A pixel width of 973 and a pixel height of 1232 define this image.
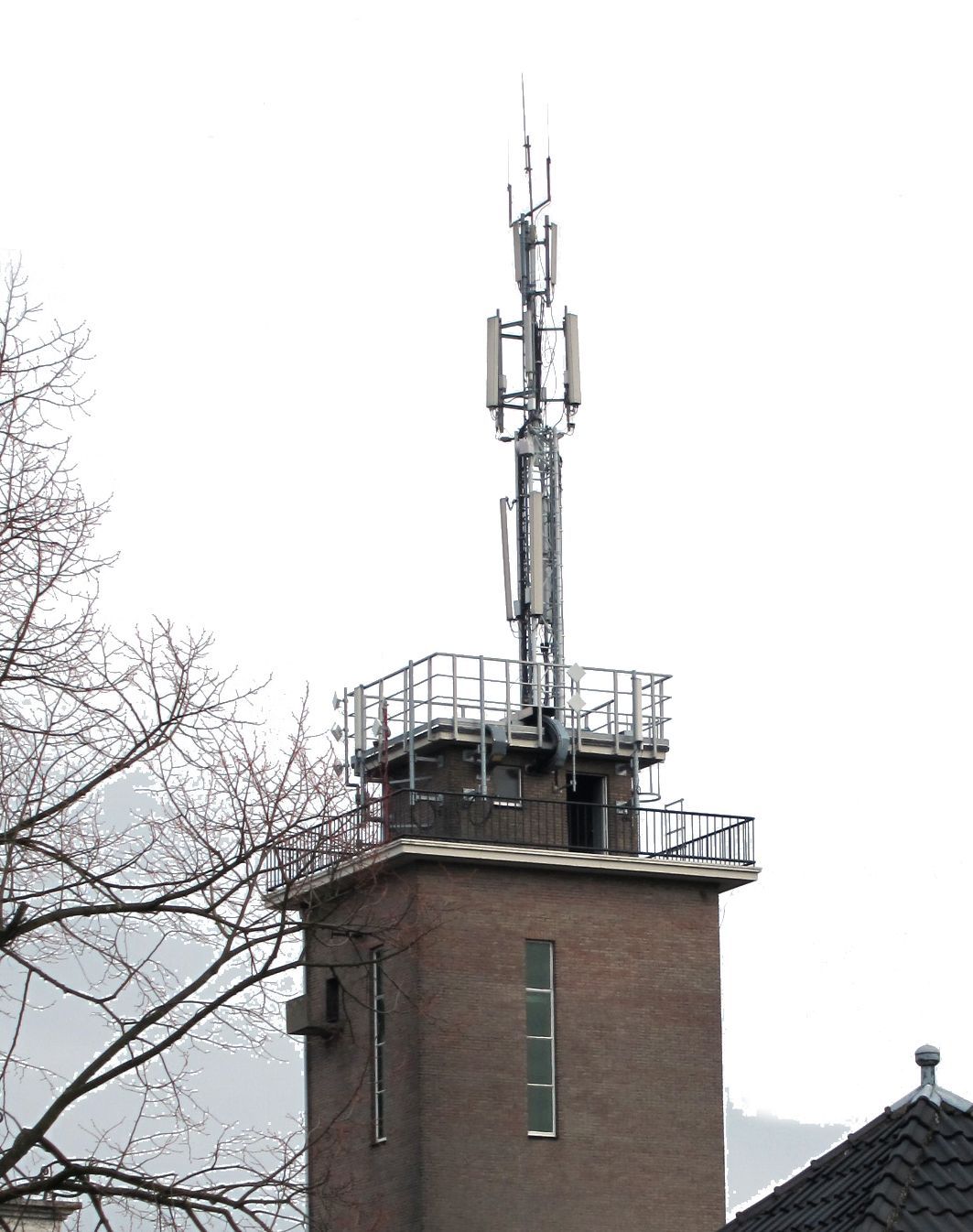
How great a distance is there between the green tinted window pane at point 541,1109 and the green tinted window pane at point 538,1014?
102cm

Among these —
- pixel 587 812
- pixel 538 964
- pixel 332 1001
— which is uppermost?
pixel 587 812

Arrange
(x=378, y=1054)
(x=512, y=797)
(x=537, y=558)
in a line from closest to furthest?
(x=378, y=1054)
(x=512, y=797)
(x=537, y=558)

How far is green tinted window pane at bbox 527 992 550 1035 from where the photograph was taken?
4553 cm

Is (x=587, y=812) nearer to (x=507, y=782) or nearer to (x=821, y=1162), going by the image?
(x=507, y=782)

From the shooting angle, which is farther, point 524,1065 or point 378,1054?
point 378,1054

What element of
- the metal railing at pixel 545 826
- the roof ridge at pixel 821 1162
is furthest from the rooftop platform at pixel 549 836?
the roof ridge at pixel 821 1162

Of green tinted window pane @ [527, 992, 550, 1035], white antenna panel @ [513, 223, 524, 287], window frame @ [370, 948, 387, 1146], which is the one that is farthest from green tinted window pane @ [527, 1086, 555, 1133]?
white antenna panel @ [513, 223, 524, 287]

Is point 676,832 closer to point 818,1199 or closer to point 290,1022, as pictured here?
point 290,1022

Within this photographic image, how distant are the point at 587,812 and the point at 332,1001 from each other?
19.4 feet

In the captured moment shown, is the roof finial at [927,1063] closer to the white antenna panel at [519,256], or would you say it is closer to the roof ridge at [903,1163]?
the roof ridge at [903,1163]

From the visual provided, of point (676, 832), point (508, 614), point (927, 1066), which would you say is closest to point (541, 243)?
point (508, 614)

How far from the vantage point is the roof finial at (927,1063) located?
2377 centimetres

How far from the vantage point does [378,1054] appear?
45844 millimetres

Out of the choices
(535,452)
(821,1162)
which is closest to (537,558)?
(535,452)
